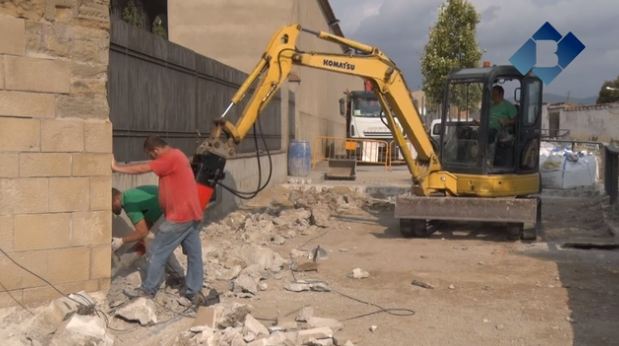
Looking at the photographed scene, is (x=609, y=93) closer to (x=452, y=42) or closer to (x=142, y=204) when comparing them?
(x=452, y=42)

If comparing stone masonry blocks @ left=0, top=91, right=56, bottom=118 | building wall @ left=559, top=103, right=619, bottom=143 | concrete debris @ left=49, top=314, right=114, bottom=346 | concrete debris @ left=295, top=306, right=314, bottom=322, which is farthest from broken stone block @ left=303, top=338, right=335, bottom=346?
building wall @ left=559, top=103, right=619, bottom=143

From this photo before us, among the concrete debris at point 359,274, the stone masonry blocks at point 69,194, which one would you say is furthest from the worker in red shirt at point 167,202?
the concrete debris at point 359,274

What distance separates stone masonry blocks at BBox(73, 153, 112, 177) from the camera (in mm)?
6039

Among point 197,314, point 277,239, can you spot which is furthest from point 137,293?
point 277,239

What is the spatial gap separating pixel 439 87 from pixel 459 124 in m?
17.3

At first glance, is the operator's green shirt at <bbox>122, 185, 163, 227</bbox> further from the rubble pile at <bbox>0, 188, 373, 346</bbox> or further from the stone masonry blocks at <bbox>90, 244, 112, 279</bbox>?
the stone masonry blocks at <bbox>90, 244, 112, 279</bbox>

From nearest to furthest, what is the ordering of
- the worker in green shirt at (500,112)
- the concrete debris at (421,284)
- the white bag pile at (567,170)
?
the concrete debris at (421,284), the worker in green shirt at (500,112), the white bag pile at (567,170)

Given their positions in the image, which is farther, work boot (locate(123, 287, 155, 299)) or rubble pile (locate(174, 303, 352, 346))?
work boot (locate(123, 287, 155, 299))

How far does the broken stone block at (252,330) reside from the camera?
572 centimetres

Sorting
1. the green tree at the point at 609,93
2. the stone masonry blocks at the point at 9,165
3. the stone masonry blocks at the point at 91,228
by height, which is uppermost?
the green tree at the point at 609,93

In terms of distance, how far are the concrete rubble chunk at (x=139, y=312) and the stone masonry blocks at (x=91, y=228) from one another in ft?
1.92

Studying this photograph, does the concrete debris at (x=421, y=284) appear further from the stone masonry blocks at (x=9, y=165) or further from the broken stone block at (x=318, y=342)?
the stone masonry blocks at (x=9, y=165)

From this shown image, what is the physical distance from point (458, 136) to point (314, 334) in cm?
684

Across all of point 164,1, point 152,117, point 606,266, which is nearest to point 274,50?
point 152,117
